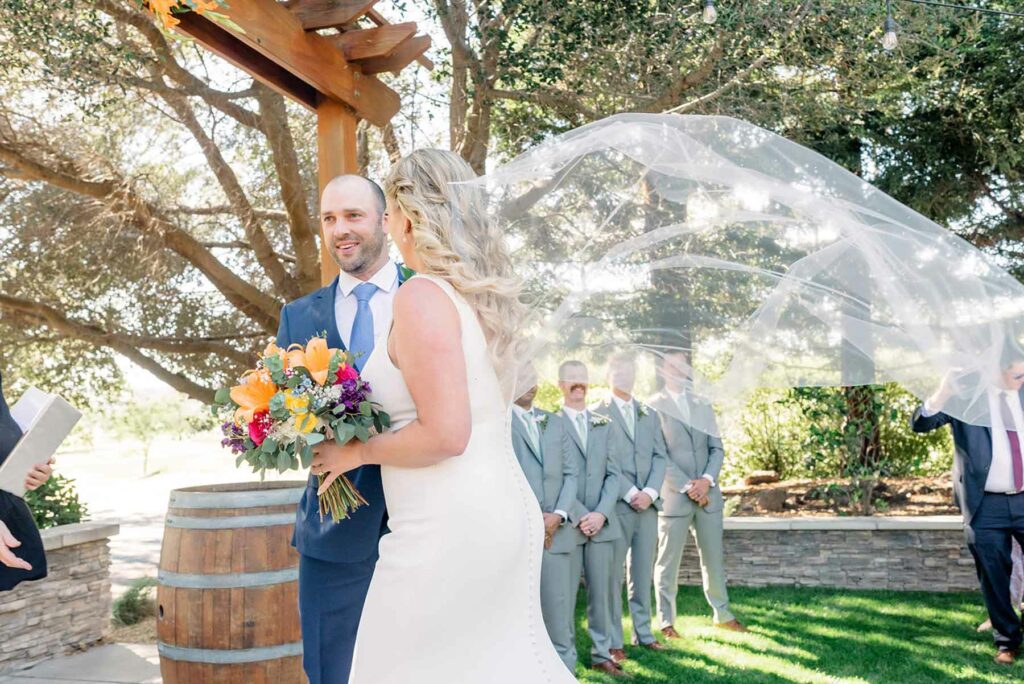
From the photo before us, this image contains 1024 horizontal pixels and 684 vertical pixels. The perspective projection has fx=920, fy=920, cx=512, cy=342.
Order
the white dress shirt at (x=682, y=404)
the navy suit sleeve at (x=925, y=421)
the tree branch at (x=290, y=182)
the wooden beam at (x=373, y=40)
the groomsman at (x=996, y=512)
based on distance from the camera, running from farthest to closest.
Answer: the tree branch at (x=290, y=182), the groomsman at (x=996, y=512), the navy suit sleeve at (x=925, y=421), the wooden beam at (x=373, y=40), the white dress shirt at (x=682, y=404)

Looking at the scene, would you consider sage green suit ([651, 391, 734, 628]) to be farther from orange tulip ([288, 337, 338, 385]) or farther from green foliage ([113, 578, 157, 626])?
orange tulip ([288, 337, 338, 385])

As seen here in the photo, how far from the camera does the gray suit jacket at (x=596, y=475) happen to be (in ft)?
20.2

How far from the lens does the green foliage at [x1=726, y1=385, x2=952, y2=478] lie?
9516 mm

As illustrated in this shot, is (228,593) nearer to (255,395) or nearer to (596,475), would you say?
(255,395)

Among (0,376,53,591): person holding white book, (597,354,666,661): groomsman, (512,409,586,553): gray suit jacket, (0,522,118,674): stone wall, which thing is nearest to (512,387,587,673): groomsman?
(512,409,586,553): gray suit jacket

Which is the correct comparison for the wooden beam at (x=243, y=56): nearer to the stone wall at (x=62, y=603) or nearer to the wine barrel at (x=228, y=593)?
the wine barrel at (x=228, y=593)

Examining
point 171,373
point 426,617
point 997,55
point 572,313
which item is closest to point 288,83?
point 572,313

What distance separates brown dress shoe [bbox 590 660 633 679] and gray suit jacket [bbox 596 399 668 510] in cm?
114

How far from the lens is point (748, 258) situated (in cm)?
329

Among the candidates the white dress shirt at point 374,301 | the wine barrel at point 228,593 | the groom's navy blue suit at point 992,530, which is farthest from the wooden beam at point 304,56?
the groom's navy blue suit at point 992,530

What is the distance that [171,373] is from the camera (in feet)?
28.3

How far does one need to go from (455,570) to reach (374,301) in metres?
1.10

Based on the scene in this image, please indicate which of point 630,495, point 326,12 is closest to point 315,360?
point 326,12

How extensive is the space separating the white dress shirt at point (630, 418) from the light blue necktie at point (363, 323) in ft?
11.8
